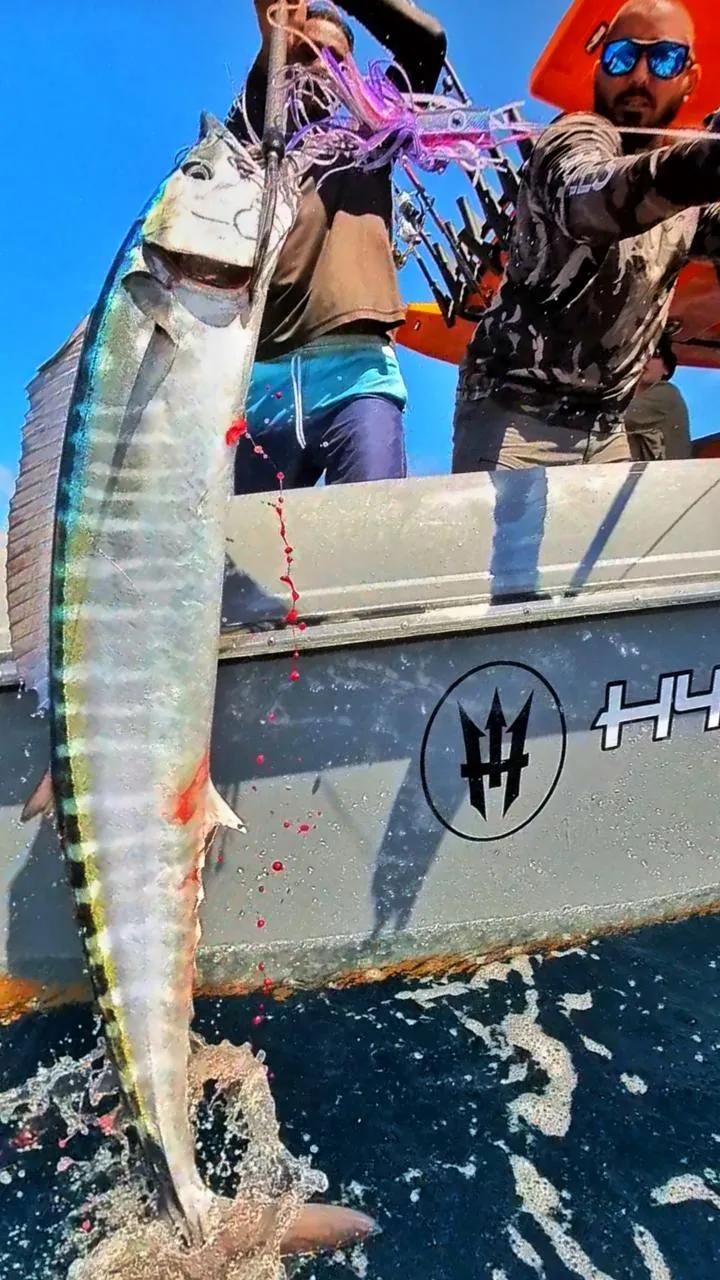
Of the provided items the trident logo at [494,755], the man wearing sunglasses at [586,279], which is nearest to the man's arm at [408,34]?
the man wearing sunglasses at [586,279]

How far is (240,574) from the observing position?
231cm

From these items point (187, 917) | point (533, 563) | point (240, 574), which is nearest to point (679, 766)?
point (533, 563)

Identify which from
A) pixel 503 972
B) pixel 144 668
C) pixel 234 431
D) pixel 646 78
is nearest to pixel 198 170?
pixel 234 431

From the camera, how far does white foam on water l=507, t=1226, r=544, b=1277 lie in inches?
72.4

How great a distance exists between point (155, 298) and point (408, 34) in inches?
74.7

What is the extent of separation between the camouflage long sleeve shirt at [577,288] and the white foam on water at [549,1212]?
2.11 metres

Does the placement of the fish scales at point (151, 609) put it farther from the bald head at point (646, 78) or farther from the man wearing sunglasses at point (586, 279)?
the bald head at point (646, 78)

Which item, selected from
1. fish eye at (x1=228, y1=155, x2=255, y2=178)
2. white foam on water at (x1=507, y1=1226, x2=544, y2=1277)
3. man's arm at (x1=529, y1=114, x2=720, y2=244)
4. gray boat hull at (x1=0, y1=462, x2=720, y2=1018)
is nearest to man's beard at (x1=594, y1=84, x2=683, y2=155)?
man's arm at (x1=529, y1=114, x2=720, y2=244)

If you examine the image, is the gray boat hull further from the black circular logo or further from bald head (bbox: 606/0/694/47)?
bald head (bbox: 606/0/694/47)

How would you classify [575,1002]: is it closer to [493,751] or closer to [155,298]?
[493,751]

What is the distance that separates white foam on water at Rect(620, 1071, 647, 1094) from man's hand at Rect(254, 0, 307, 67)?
2.67 metres

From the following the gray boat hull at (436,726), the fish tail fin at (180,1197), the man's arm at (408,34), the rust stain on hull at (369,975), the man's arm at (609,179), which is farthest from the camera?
the man's arm at (408,34)

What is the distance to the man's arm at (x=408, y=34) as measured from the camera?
281cm

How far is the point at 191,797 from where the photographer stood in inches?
68.3
